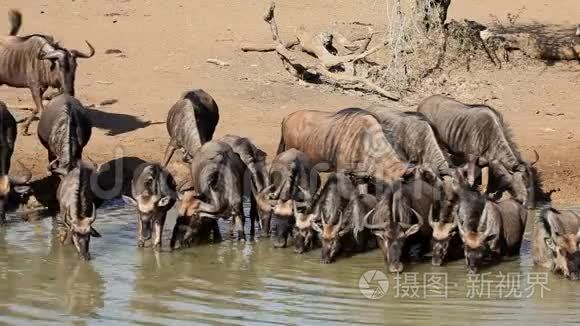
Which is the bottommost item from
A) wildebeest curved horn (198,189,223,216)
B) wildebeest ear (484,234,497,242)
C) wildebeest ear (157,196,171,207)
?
wildebeest ear (484,234,497,242)

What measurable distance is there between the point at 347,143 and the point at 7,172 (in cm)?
427

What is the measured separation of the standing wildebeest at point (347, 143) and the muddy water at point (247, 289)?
63.0 inches

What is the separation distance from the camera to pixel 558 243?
42.5 feet

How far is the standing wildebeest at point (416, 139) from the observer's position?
1575 centimetres

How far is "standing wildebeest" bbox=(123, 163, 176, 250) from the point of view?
1396cm

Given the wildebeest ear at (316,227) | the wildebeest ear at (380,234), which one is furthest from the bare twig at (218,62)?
the wildebeest ear at (380,234)

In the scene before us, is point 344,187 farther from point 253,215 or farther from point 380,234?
point 253,215

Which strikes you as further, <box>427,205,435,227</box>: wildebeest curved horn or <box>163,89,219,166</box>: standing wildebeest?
<box>163,89,219,166</box>: standing wildebeest

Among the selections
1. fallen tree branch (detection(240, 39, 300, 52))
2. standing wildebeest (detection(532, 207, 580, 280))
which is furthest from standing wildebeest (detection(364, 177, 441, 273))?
fallen tree branch (detection(240, 39, 300, 52))

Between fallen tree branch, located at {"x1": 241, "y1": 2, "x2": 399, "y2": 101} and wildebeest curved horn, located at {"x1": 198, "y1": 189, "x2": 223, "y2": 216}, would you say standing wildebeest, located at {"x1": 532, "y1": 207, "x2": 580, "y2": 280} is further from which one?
fallen tree branch, located at {"x1": 241, "y1": 2, "x2": 399, "y2": 101}

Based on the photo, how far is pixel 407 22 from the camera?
2220 centimetres

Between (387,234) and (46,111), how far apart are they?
5406mm

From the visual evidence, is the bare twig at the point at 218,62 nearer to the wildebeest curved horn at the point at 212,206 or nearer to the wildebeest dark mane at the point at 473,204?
the wildebeest curved horn at the point at 212,206

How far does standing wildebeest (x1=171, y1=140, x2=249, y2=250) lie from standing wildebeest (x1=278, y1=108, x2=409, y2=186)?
165 cm
